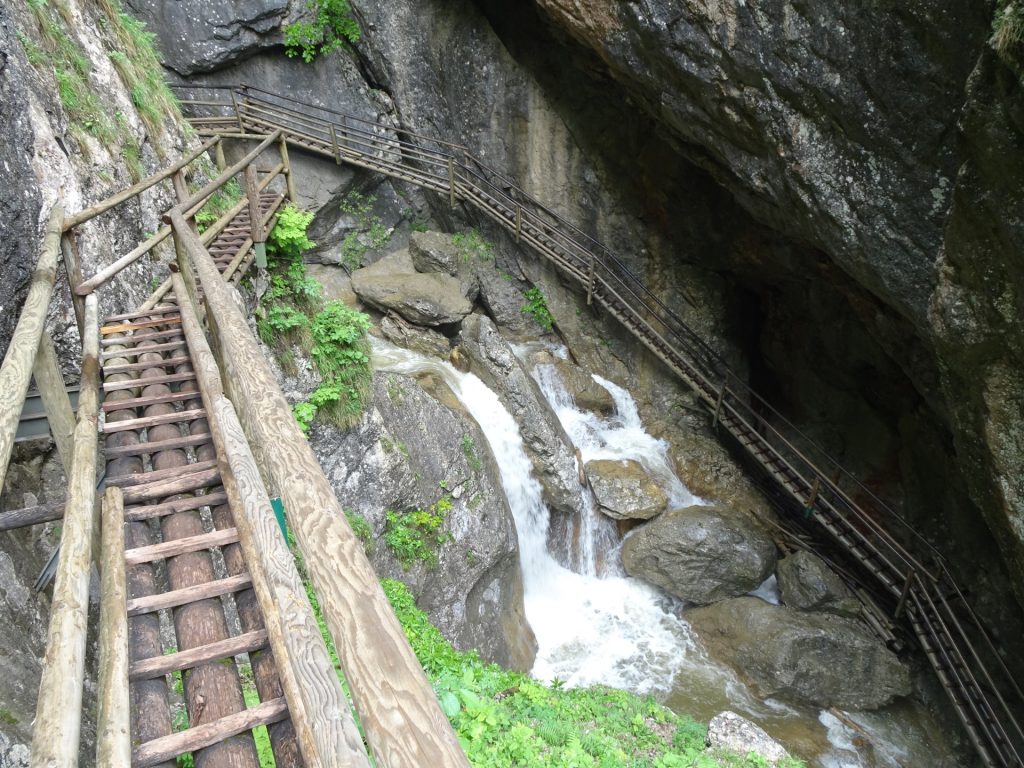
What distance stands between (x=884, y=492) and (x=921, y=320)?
196 inches

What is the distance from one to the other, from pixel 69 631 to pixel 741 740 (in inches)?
230

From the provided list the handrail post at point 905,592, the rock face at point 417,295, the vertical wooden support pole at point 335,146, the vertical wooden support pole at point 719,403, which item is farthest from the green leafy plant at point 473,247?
the handrail post at point 905,592

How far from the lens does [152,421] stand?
3.62 metres

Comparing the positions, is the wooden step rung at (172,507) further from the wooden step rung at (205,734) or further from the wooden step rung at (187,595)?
the wooden step rung at (205,734)

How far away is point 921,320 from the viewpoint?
6.32 m

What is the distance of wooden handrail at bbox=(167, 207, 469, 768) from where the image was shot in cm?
116

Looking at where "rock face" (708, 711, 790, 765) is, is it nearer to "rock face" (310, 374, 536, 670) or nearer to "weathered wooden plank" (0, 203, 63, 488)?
"rock face" (310, 374, 536, 670)

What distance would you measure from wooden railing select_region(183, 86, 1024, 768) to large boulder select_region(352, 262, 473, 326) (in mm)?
2004

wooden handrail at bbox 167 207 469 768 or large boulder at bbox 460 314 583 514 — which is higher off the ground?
large boulder at bbox 460 314 583 514

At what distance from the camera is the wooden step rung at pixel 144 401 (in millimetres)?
3771

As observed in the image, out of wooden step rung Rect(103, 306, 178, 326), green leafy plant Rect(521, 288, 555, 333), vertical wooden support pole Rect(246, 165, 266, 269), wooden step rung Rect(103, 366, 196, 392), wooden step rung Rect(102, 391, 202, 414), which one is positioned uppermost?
green leafy plant Rect(521, 288, 555, 333)

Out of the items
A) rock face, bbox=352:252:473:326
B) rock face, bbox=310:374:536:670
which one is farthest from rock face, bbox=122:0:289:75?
rock face, bbox=310:374:536:670

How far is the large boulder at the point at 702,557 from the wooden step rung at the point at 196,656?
301 inches

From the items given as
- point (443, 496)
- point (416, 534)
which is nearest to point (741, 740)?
point (416, 534)
